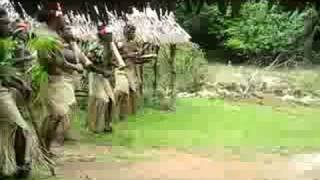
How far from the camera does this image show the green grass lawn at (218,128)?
12531 mm

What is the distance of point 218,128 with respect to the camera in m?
14.6

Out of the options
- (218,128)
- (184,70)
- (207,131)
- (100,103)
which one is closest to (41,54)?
(100,103)

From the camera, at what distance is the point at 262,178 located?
9469 mm

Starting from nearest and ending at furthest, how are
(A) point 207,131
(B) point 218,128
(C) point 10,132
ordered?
(C) point 10,132, (A) point 207,131, (B) point 218,128

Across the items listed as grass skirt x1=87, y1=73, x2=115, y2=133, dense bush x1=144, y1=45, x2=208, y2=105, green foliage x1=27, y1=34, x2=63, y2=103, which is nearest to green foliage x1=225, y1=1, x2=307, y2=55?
dense bush x1=144, y1=45, x2=208, y2=105

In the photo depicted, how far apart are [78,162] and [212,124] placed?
220 inches

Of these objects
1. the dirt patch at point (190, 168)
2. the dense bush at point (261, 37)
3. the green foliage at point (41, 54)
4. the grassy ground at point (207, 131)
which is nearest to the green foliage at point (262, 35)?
the dense bush at point (261, 37)

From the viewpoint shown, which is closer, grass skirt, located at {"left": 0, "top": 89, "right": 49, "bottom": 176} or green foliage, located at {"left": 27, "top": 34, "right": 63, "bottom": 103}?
grass skirt, located at {"left": 0, "top": 89, "right": 49, "bottom": 176}

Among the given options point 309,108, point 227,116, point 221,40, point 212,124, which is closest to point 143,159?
point 212,124

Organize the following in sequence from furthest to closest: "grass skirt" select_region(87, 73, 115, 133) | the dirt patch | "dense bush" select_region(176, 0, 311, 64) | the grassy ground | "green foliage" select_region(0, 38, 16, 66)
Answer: "dense bush" select_region(176, 0, 311, 64), "grass skirt" select_region(87, 73, 115, 133), the grassy ground, the dirt patch, "green foliage" select_region(0, 38, 16, 66)

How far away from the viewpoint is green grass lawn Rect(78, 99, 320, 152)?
1253 centimetres

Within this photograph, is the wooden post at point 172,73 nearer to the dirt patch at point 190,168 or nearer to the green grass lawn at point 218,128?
the green grass lawn at point 218,128

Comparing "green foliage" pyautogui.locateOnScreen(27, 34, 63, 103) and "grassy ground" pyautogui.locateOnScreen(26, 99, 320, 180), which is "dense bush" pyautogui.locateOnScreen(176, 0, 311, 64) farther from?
"green foliage" pyautogui.locateOnScreen(27, 34, 63, 103)

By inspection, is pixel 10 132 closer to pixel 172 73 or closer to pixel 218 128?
pixel 218 128
